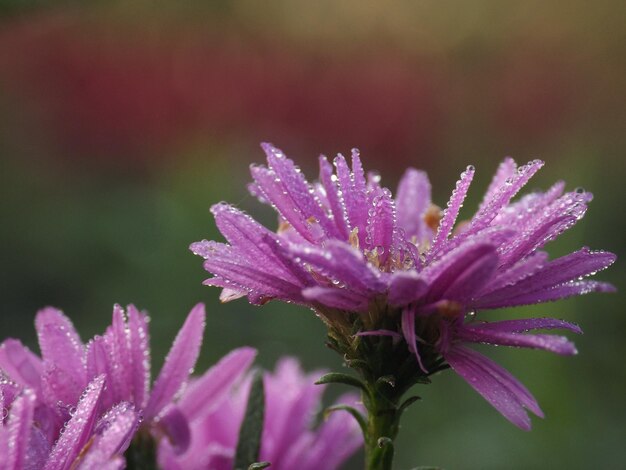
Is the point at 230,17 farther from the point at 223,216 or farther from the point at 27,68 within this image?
the point at 223,216

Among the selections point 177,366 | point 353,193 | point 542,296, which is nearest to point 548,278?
point 542,296

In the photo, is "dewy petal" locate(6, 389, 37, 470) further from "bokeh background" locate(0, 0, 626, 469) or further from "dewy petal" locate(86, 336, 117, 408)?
"bokeh background" locate(0, 0, 626, 469)

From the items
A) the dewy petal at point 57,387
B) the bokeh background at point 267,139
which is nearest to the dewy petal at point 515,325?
the dewy petal at point 57,387

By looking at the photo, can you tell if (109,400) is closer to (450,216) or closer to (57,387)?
(57,387)

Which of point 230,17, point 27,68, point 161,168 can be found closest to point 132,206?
point 161,168

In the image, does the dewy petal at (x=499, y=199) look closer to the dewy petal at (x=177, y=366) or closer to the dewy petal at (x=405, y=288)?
the dewy petal at (x=405, y=288)

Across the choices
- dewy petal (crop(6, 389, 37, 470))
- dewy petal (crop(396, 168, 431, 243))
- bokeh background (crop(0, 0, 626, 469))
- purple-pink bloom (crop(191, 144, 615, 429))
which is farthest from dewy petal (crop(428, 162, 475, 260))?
bokeh background (crop(0, 0, 626, 469))
